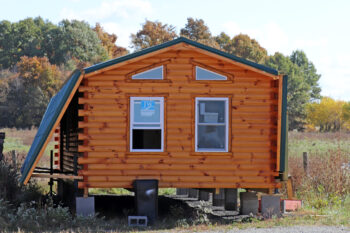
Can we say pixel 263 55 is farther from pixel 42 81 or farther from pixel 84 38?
A: pixel 42 81

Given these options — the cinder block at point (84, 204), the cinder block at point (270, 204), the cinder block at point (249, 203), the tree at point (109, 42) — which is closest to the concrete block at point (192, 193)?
the cinder block at point (249, 203)

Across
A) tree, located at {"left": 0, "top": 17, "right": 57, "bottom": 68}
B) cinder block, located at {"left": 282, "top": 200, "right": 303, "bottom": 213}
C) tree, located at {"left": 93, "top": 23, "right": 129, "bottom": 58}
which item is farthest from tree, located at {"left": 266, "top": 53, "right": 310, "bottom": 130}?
cinder block, located at {"left": 282, "top": 200, "right": 303, "bottom": 213}

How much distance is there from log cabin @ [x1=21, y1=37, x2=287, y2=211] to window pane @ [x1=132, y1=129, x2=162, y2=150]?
0.08 feet

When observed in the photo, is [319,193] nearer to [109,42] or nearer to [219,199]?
[219,199]

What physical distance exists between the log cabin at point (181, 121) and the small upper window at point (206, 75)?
2 centimetres

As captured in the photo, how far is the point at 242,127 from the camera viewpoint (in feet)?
49.6

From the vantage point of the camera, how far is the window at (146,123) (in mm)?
14812

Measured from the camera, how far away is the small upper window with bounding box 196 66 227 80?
49.3ft

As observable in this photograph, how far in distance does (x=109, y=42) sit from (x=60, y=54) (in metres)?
6.48

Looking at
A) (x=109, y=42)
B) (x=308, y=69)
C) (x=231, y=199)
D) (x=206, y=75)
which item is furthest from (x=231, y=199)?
(x=308, y=69)

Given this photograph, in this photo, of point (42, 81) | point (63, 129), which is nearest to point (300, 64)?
point (42, 81)

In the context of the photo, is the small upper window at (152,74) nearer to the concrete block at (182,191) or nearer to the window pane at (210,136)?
the window pane at (210,136)

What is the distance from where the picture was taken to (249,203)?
52.9ft

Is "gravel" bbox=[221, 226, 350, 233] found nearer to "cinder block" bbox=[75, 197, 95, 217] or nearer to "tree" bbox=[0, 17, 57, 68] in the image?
"cinder block" bbox=[75, 197, 95, 217]
